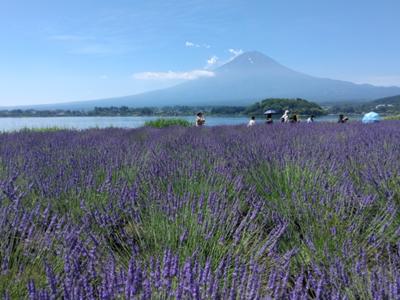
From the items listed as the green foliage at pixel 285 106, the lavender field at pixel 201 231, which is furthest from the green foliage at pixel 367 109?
the lavender field at pixel 201 231

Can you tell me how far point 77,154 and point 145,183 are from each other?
145 centimetres

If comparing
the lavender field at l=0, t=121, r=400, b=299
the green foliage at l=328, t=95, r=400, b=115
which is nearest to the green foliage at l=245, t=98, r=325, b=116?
the green foliage at l=328, t=95, r=400, b=115

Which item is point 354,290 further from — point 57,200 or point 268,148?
point 268,148

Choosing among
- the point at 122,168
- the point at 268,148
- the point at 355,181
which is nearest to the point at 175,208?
the point at 122,168

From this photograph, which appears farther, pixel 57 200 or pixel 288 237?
pixel 57 200

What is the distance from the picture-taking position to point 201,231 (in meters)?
1.74

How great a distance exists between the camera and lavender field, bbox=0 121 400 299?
1.09 m

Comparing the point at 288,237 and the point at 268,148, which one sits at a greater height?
the point at 268,148

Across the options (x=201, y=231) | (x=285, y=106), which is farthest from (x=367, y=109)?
(x=201, y=231)

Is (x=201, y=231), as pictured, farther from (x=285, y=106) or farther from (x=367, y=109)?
(x=367, y=109)

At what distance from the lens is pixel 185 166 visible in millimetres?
2906

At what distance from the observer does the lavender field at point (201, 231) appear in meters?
1.09

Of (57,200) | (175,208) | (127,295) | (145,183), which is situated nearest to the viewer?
(127,295)

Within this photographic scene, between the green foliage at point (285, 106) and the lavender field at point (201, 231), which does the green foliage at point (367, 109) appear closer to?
the green foliage at point (285, 106)
